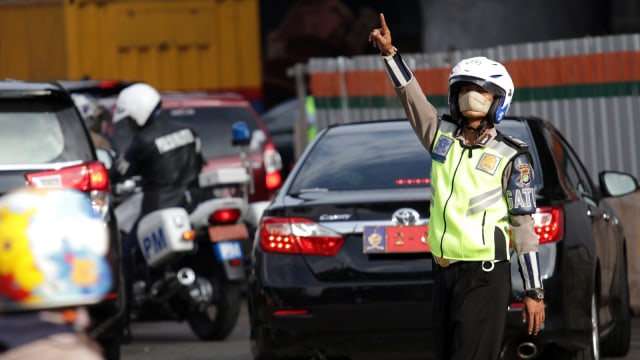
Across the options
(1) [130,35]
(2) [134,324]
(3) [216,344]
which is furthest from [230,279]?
(1) [130,35]

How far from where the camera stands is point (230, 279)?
1311 cm

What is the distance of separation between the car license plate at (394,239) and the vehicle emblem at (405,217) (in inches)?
1.0

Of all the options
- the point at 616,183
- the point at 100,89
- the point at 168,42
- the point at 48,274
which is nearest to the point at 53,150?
the point at 616,183

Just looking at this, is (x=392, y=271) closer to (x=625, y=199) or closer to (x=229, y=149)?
(x=625, y=199)

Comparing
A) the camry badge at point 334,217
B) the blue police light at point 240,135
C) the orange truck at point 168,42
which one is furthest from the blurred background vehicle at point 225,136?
the orange truck at point 168,42

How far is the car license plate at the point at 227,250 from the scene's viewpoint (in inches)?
517

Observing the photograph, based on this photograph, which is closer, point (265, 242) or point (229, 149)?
point (265, 242)

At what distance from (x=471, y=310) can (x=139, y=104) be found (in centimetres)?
651

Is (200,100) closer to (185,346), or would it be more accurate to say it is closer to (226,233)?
(226,233)

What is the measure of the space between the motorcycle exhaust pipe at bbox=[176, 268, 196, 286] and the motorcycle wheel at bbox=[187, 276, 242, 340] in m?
0.13

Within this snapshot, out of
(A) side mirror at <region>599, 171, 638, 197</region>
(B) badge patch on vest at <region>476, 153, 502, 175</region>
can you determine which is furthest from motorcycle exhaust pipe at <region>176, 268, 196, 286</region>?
(B) badge patch on vest at <region>476, 153, 502, 175</region>

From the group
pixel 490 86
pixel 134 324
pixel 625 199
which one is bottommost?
pixel 134 324

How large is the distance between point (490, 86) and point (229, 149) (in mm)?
9624

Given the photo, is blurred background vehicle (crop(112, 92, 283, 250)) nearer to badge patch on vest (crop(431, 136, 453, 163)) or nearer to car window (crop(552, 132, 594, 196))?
car window (crop(552, 132, 594, 196))
